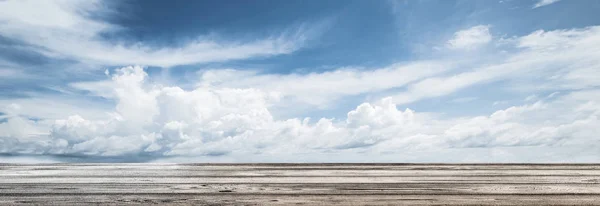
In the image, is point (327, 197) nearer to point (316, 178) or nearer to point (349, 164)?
point (316, 178)

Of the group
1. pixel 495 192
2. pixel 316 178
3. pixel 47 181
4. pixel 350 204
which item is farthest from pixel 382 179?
pixel 47 181

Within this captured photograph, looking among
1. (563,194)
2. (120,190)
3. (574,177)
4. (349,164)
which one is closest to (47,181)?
(120,190)

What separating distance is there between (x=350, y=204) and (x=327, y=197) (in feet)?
1.33

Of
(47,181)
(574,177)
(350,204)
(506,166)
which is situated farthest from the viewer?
(506,166)

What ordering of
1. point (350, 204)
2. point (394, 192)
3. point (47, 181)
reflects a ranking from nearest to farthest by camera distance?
point (350, 204) → point (394, 192) → point (47, 181)

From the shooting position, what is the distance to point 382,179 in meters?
5.45

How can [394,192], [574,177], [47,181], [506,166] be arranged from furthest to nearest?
1. [506,166]
2. [574,177]
3. [47,181]
4. [394,192]

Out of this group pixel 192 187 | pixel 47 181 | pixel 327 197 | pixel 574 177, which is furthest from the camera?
pixel 574 177

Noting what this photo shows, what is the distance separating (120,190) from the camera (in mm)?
4418

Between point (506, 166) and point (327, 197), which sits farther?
point (506, 166)

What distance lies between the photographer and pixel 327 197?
12.8 feet

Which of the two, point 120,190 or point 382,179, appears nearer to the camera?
point 120,190

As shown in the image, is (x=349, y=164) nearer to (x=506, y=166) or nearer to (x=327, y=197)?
(x=506, y=166)

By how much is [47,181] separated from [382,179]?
4.57 m
